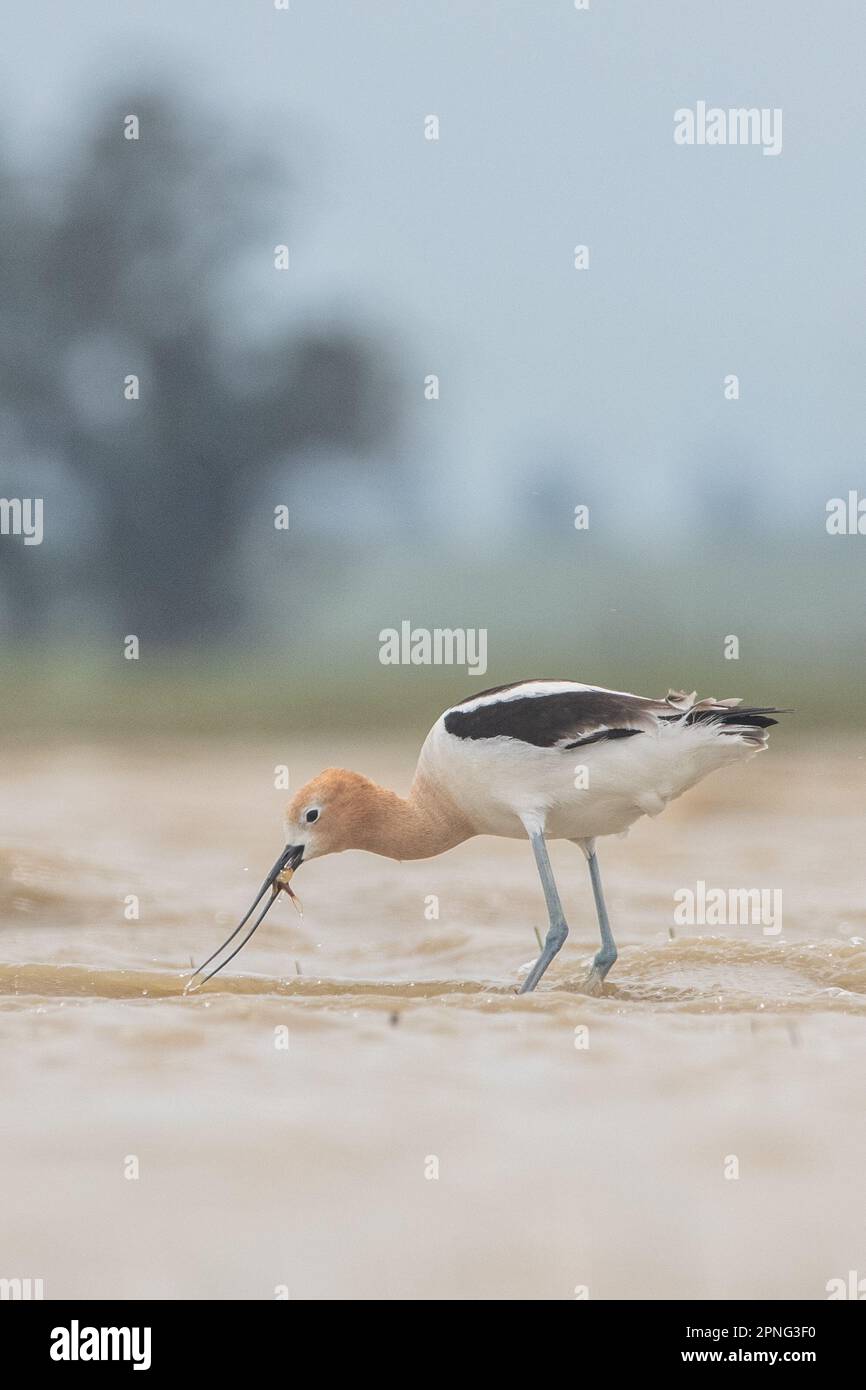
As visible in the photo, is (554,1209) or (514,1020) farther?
(514,1020)

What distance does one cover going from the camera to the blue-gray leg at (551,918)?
25.2ft

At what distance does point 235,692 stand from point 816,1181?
20.7m

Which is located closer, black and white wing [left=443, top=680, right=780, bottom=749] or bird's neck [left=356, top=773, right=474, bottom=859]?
black and white wing [left=443, top=680, right=780, bottom=749]

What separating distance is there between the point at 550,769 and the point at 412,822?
0.88 metres

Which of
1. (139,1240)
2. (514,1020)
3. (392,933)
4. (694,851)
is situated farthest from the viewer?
(694,851)

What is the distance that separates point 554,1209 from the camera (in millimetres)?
4648

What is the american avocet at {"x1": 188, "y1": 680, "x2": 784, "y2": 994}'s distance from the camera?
7.54m

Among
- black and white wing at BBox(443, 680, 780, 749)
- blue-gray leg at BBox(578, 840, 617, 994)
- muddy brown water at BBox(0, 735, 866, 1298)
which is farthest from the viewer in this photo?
blue-gray leg at BBox(578, 840, 617, 994)

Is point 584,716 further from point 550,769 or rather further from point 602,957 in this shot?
point 602,957

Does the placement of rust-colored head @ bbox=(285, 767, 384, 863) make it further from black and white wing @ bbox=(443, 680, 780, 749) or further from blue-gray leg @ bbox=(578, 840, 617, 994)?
blue-gray leg @ bbox=(578, 840, 617, 994)

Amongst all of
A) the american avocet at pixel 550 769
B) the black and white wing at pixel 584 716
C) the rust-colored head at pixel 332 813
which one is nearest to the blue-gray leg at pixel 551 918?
the american avocet at pixel 550 769

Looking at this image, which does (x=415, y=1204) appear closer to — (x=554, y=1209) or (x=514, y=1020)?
Answer: (x=554, y=1209)

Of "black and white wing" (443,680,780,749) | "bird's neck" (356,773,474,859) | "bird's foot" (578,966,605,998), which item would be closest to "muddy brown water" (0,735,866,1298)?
"bird's foot" (578,966,605,998)

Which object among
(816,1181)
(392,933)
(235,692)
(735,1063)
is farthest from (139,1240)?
(235,692)
